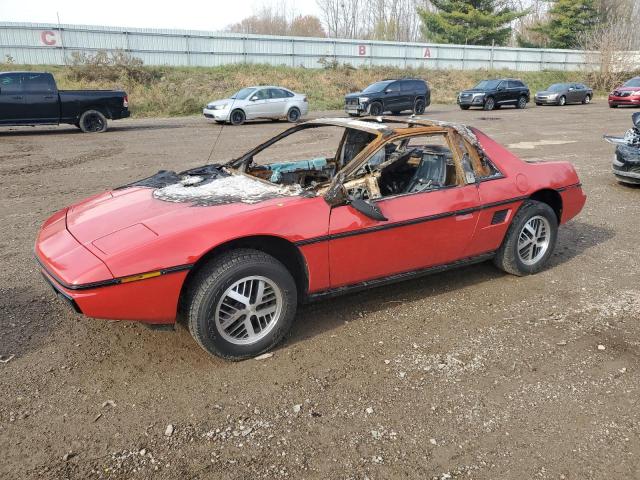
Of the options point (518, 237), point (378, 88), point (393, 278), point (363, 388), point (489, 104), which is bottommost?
point (363, 388)

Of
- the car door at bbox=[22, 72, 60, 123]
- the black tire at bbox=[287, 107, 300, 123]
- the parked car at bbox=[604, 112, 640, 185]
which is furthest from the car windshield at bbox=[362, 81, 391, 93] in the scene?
the parked car at bbox=[604, 112, 640, 185]

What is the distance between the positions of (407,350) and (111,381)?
75.3 inches

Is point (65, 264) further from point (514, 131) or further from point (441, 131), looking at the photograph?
point (514, 131)

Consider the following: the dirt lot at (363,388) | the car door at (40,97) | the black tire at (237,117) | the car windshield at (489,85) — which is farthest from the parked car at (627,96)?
the car door at (40,97)

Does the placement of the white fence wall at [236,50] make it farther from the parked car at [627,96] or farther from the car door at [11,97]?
the parked car at [627,96]

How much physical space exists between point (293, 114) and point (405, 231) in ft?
55.6

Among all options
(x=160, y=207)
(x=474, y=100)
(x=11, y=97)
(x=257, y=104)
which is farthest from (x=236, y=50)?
(x=160, y=207)

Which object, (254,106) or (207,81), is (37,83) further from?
(207,81)

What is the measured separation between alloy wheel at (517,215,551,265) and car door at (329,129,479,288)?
0.76m

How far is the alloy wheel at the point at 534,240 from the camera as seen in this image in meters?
4.58

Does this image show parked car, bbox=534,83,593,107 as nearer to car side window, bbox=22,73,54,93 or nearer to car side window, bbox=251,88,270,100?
car side window, bbox=251,88,270,100

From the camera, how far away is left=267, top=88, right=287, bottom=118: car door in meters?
19.0

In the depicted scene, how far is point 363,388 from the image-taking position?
9.98 feet

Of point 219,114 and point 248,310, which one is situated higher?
point 219,114
